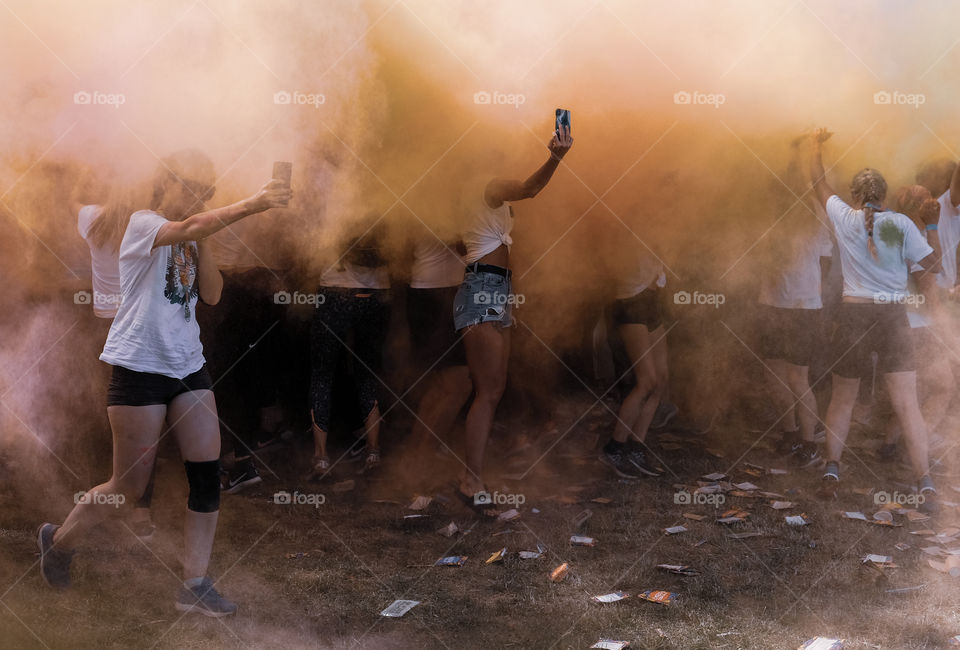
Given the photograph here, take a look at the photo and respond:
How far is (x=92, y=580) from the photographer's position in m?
4.14

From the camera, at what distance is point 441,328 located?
19.8ft

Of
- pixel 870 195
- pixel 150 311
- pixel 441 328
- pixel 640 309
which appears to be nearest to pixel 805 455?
pixel 640 309

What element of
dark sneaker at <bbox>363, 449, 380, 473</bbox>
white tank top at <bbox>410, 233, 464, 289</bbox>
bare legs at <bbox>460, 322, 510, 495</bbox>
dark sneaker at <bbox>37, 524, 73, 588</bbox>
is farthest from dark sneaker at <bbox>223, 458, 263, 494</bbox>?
white tank top at <bbox>410, 233, 464, 289</bbox>

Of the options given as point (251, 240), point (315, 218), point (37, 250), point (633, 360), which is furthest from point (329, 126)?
point (633, 360)

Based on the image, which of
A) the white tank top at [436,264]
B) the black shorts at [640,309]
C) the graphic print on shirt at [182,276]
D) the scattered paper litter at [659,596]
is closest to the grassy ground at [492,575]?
the scattered paper litter at [659,596]

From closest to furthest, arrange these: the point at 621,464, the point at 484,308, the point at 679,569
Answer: the point at 679,569 < the point at 484,308 < the point at 621,464

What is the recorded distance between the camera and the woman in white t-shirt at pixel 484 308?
5031 millimetres

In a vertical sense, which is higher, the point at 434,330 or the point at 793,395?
the point at 434,330

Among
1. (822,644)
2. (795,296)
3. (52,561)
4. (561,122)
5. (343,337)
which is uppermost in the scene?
(561,122)

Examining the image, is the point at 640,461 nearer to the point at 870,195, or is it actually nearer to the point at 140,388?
the point at 870,195

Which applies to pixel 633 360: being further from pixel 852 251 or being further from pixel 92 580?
pixel 92 580

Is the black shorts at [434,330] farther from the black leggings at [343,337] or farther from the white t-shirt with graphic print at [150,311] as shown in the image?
the white t-shirt with graphic print at [150,311]

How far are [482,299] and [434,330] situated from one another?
1097mm

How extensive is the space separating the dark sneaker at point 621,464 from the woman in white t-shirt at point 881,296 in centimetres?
121
